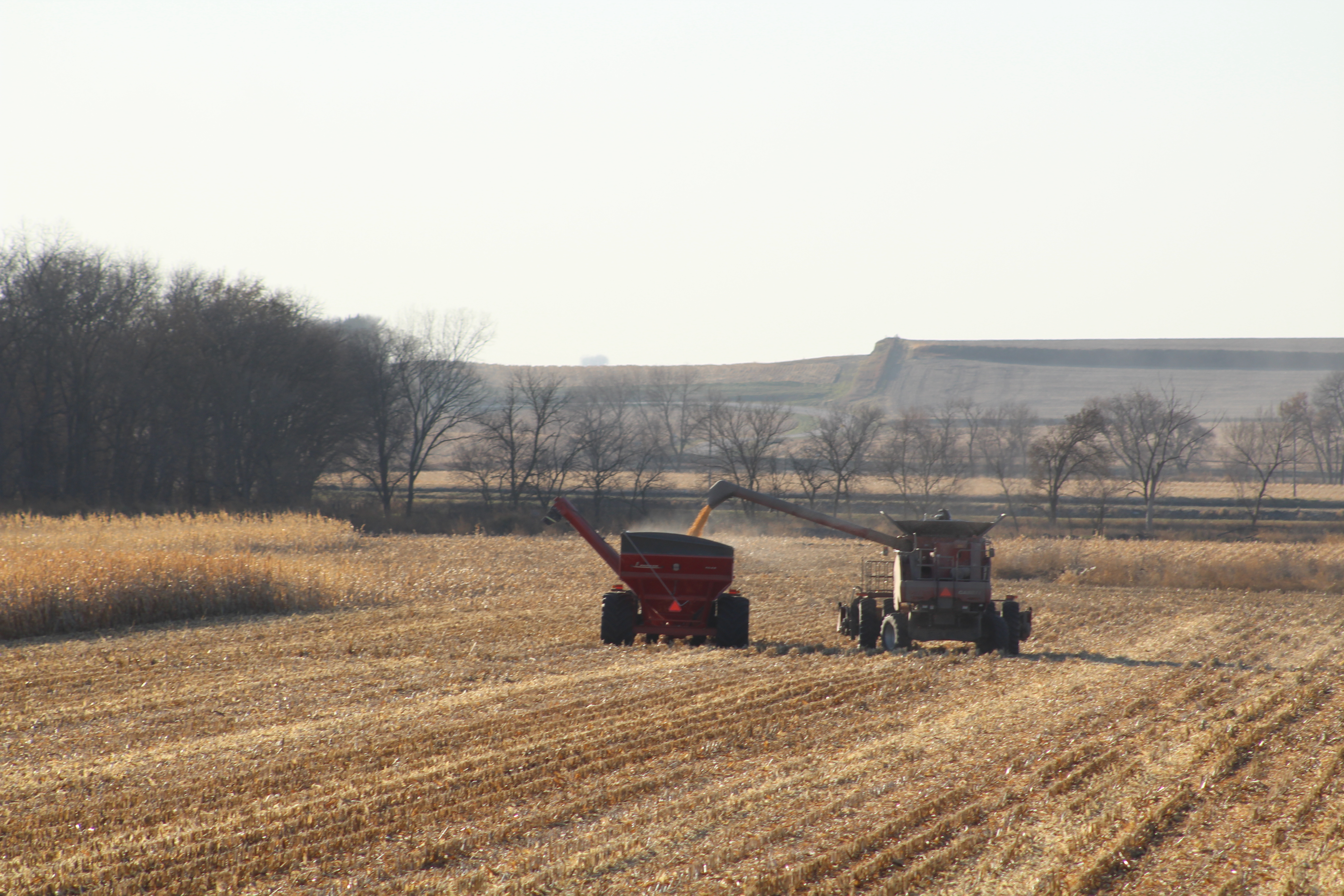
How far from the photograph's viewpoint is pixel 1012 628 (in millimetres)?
17297

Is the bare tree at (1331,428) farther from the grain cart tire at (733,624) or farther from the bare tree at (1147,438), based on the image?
the grain cart tire at (733,624)

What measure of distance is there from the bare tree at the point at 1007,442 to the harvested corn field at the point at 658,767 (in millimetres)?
56990

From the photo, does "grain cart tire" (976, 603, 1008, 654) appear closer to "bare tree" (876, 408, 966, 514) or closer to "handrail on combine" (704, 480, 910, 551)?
"handrail on combine" (704, 480, 910, 551)

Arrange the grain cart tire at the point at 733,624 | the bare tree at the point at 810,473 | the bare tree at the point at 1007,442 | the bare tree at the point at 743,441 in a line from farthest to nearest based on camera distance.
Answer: the bare tree at the point at 1007,442, the bare tree at the point at 743,441, the bare tree at the point at 810,473, the grain cart tire at the point at 733,624

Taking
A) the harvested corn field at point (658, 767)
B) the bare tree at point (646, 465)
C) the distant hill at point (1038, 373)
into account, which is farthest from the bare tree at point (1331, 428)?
the harvested corn field at point (658, 767)

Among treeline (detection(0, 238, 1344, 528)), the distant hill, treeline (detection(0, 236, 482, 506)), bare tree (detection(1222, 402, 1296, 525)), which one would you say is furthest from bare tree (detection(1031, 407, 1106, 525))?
the distant hill

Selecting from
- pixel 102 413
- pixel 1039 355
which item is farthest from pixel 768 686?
pixel 1039 355

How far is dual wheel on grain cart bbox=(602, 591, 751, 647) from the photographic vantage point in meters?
17.7

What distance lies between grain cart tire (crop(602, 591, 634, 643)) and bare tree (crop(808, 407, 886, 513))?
48.7 m

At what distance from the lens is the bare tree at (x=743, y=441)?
71.4 metres

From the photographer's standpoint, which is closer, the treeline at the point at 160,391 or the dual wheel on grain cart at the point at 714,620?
the dual wheel on grain cart at the point at 714,620

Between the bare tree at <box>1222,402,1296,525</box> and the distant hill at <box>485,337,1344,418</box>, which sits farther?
the distant hill at <box>485,337,1344,418</box>

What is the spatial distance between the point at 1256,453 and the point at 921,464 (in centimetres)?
3929

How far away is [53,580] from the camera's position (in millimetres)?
19219
